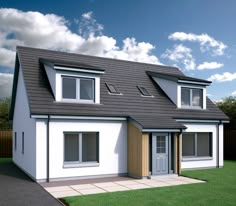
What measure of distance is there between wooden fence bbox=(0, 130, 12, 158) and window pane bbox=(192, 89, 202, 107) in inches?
616

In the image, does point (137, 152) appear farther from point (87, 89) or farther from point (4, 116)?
point (4, 116)

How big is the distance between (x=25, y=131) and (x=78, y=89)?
391 centimetres

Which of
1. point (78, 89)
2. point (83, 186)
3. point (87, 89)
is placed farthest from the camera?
point (87, 89)

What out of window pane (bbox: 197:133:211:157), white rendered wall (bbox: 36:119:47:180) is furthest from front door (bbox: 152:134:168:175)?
white rendered wall (bbox: 36:119:47:180)

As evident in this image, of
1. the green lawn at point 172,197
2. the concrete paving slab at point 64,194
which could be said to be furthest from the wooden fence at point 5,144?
the green lawn at point 172,197

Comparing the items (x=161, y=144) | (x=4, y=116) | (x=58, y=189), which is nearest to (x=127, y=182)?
(x=161, y=144)

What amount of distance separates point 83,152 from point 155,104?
5544mm

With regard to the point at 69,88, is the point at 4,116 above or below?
below

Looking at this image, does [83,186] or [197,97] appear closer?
[83,186]

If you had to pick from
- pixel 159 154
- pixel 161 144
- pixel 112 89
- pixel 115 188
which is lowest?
pixel 115 188

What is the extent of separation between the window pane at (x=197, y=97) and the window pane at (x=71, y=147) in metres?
8.79

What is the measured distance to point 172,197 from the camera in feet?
33.2

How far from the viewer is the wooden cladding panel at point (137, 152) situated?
14.1 m

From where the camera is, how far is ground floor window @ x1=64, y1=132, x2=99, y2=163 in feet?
A: 46.5
